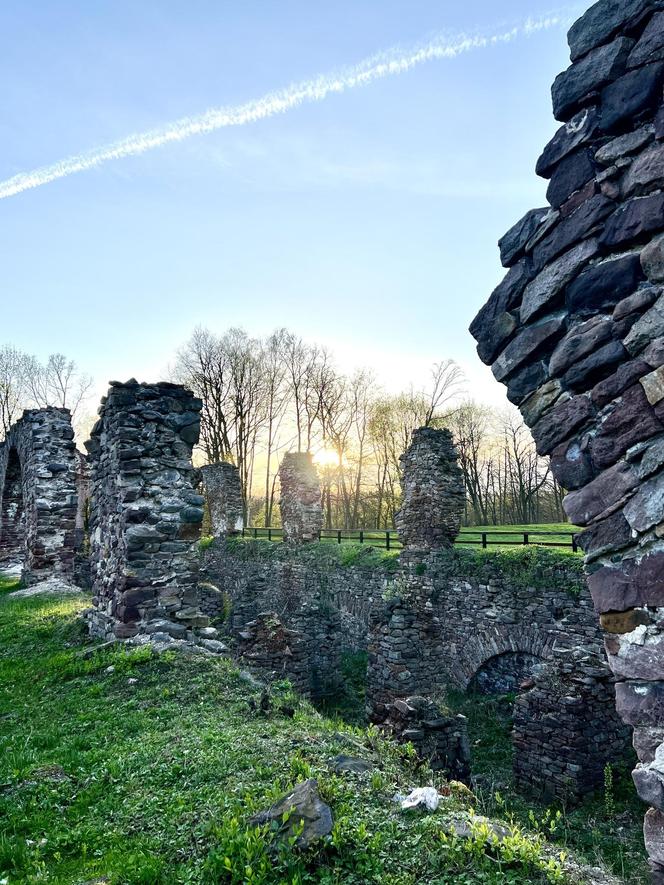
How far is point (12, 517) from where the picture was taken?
20047 mm

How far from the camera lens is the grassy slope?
2.69 m

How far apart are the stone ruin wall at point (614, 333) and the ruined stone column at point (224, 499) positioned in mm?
22218

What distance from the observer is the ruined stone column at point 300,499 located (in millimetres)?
18797

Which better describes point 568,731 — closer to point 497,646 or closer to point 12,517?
point 497,646

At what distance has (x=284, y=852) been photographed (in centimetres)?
268

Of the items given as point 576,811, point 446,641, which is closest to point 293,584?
point 446,641

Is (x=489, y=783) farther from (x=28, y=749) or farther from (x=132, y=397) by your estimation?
(x=132, y=397)

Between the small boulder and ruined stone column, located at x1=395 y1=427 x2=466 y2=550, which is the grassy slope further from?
ruined stone column, located at x1=395 y1=427 x2=466 y2=550

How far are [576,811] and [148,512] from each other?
6850mm

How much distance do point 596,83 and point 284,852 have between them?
4.02 metres

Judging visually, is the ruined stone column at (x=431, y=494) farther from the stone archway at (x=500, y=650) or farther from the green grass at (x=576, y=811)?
the green grass at (x=576, y=811)

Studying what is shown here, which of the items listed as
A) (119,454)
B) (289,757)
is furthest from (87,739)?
(119,454)

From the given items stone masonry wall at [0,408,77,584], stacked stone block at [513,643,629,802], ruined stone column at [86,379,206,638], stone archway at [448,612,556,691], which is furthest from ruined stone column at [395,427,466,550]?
stone masonry wall at [0,408,77,584]

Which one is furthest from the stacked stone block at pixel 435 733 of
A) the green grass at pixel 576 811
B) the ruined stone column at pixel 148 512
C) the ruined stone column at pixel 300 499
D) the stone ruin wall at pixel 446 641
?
the ruined stone column at pixel 300 499
